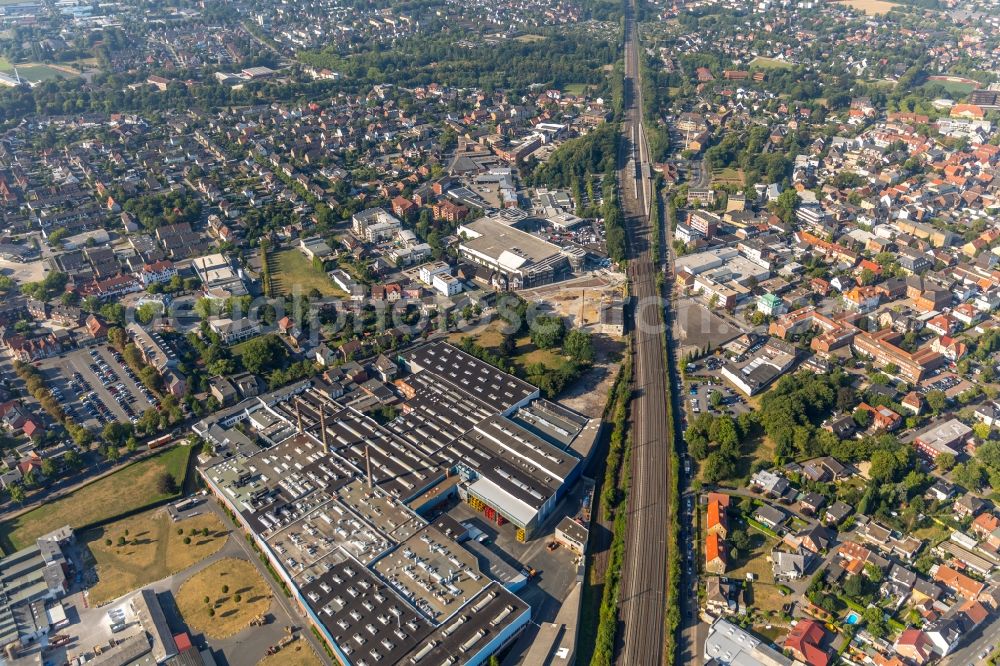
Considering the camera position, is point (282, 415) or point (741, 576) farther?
point (282, 415)

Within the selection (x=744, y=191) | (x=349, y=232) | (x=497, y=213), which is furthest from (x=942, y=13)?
(x=349, y=232)

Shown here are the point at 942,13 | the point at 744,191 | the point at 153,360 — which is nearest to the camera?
the point at 153,360

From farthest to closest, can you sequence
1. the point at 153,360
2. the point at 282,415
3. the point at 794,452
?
the point at 153,360, the point at 282,415, the point at 794,452

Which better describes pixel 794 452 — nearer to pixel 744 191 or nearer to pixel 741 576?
pixel 741 576

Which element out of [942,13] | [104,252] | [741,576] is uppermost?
[942,13]

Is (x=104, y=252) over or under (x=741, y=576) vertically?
under

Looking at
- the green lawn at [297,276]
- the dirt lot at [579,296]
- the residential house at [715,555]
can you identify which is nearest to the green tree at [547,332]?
the dirt lot at [579,296]

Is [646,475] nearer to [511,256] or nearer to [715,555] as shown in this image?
[715,555]
